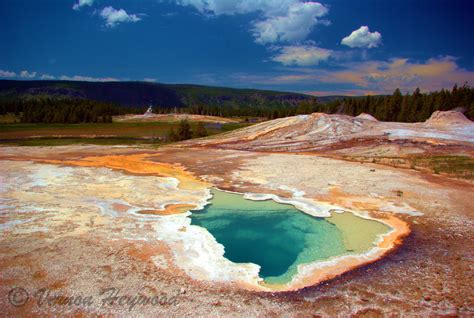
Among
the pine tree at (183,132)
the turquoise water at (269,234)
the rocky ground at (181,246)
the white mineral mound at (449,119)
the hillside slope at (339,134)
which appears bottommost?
the pine tree at (183,132)

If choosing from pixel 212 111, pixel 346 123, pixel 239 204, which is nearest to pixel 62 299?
pixel 239 204

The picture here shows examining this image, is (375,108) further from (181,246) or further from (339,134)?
(181,246)

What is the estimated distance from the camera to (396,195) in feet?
57.9

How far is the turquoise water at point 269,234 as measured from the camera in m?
10.9

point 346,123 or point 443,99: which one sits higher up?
point 443,99

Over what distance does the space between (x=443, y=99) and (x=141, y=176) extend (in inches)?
3806

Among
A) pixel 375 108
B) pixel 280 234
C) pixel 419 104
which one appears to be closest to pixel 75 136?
pixel 280 234

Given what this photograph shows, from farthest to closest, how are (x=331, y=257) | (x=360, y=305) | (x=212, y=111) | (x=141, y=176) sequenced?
1. (x=212, y=111)
2. (x=141, y=176)
3. (x=331, y=257)
4. (x=360, y=305)

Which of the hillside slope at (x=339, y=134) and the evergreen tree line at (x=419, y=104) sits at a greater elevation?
the evergreen tree line at (x=419, y=104)

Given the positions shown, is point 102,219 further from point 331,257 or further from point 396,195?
point 396,195

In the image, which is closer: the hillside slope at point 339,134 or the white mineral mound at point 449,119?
the hillside slope at point 339,134

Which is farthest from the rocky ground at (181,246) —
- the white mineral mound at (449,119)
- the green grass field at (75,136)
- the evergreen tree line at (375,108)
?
the evergreen tree line at (375,108)

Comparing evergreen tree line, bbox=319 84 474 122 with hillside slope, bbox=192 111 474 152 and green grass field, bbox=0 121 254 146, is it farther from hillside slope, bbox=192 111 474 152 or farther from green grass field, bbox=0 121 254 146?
green grass field, bbox=0 121 254 146

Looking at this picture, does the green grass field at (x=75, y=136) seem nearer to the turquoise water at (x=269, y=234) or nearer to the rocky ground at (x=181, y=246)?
the rocky ground at (x=181, y=246)
